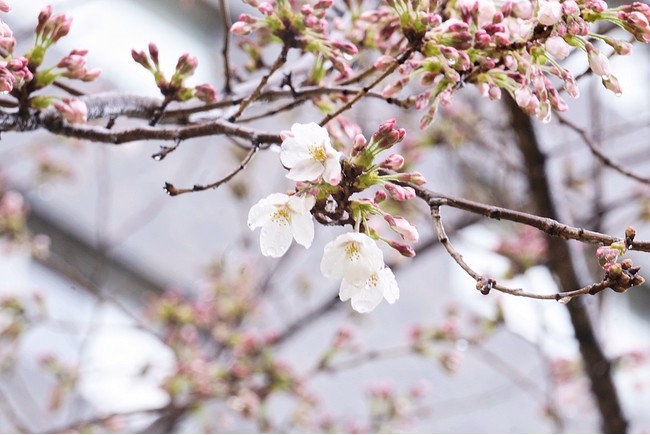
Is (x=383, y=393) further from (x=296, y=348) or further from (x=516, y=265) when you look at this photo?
(x=296, y=348)

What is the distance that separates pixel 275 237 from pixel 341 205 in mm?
82

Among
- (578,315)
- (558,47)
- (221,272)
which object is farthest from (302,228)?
(221,272)

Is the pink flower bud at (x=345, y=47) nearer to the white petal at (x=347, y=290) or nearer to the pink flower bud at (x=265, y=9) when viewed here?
the pink flower bud at (x=265, y=9)

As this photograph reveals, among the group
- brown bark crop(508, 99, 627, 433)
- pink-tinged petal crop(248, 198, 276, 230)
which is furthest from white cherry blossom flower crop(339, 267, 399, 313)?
brown bark crop(508, 99, 627, 433)

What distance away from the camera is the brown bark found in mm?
1972

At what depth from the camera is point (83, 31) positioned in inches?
168

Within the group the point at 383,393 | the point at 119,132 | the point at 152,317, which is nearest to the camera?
the point at 119,132

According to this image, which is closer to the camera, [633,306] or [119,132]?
[119,132]

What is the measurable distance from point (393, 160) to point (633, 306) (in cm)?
591

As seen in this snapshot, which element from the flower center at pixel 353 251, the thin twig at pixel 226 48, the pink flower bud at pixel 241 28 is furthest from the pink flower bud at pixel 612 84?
the thin twig at pixel 226 48

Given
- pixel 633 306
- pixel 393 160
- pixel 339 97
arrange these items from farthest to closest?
pixel 633 306 → pixel 339 97 → pixel 393 160

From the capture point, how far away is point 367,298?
785 millimetres

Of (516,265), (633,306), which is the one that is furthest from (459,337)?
(633,306)

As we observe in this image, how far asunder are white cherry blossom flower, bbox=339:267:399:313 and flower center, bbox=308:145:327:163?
0.13 m
